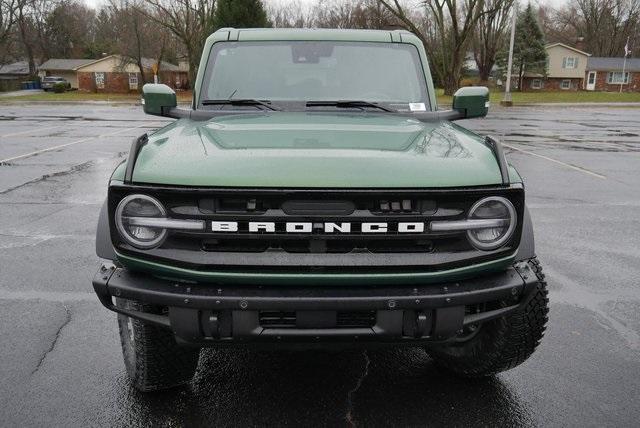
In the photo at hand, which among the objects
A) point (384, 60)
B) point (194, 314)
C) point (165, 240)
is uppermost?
point (384, 60)

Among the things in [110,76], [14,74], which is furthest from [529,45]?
[14,74]

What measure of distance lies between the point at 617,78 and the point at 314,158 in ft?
278

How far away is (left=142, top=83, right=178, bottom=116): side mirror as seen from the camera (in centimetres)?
396

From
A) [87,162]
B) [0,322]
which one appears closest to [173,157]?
[0,322]

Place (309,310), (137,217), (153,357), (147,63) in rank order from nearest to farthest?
(309,310) → (137,217) → (153,357) → (147,63)

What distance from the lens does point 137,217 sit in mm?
2449

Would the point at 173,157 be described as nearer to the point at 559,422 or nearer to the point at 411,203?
the point at 411,203

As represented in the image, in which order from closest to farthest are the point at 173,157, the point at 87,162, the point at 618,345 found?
1. the point at 173,157
2. the point at 618,345
3. the point at 87,162

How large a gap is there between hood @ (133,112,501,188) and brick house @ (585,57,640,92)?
268 feet

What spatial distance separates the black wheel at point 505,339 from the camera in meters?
2.86

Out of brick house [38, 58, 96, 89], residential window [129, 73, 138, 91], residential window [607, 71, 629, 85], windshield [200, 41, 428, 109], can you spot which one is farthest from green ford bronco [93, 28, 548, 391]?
brick house [38, 58, 96, 89]

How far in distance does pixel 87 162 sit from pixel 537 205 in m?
8.15

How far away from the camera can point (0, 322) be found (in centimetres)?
401

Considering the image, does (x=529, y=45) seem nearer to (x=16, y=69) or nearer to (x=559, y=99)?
(x=559, y=99)
